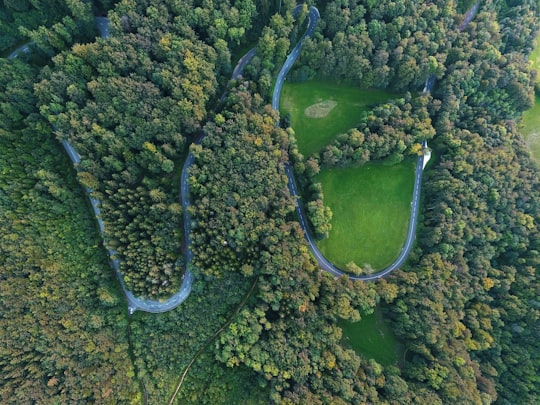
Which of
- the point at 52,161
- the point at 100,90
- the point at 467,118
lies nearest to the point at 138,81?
the point at 100,90

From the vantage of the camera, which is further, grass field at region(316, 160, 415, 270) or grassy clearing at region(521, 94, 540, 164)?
grassy clearing at region(521, 94, 540, 164)

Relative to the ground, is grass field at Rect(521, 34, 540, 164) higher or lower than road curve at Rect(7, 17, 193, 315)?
higher

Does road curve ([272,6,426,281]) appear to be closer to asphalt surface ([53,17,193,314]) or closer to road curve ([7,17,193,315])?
asphalt surface ([53,17,193,314])

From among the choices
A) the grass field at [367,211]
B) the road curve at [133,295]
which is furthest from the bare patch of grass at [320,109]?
the road curve at [133,295]

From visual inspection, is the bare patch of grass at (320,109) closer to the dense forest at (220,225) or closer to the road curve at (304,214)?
the dense forest at (220,225)

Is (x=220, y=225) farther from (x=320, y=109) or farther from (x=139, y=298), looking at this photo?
(x=320, y=109)

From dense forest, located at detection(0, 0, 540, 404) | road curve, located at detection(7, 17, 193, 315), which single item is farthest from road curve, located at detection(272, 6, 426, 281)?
road curve, located at detection(7, 17, 193, 315)

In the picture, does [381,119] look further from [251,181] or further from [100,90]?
[100,90]
